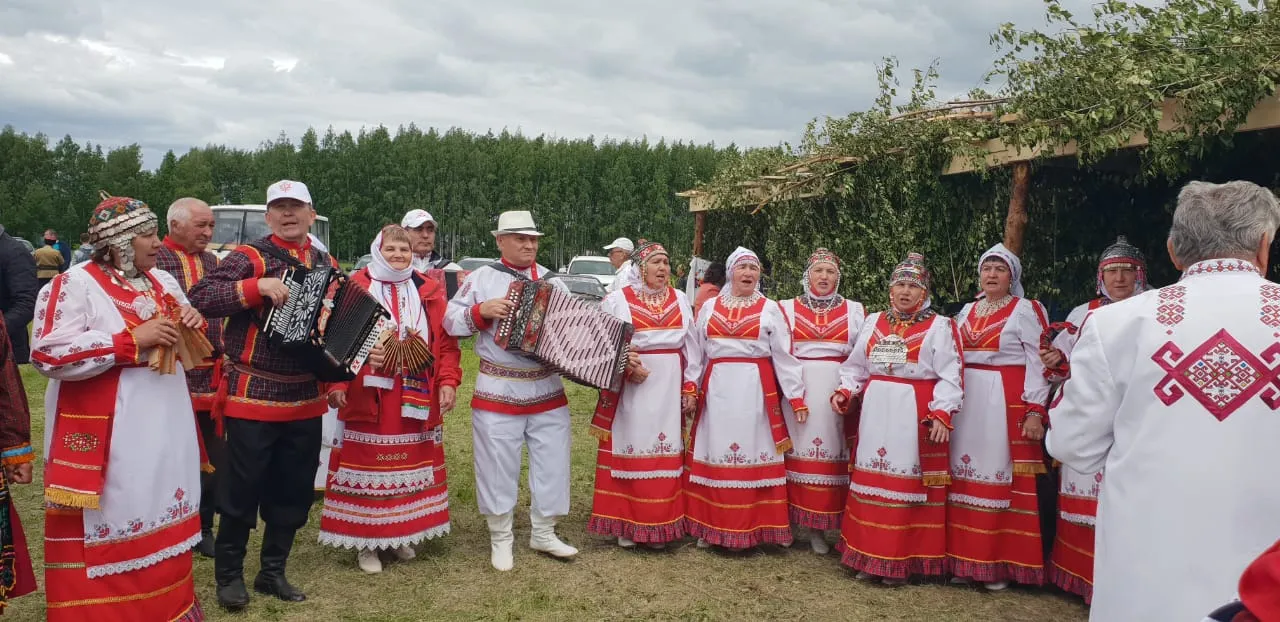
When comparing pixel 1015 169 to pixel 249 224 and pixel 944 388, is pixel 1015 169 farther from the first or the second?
pixel 249 224

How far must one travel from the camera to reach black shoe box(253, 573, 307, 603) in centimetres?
Result: 445

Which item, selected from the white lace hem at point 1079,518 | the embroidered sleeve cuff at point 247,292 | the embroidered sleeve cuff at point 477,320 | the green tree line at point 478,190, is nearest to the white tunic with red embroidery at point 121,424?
the embroidered sleeve cuff at point 247,292

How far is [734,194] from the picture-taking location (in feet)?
28.0

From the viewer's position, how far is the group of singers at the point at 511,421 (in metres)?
3.39

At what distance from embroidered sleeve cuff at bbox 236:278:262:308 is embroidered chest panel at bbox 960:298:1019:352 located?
147 inches

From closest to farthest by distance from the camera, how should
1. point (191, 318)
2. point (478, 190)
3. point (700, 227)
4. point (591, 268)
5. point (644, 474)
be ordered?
point (191, 318)
point (644, 474)
point (700, 227)
point (591, 268)
point (478, 190)

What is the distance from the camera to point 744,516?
5.36m

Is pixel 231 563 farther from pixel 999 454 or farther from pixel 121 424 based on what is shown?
pixel 999 454

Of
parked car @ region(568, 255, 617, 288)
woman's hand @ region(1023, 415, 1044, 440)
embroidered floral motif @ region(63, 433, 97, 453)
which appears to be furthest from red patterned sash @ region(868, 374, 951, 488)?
parked car @ region(568, 255, 617, 288)

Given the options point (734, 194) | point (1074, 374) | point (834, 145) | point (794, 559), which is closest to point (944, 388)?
point (794, 559)

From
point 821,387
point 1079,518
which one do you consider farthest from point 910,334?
point 1079,518

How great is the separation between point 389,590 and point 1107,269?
4.26 m

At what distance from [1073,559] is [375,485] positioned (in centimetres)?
384

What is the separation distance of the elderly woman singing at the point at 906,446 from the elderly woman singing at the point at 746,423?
501 mm
